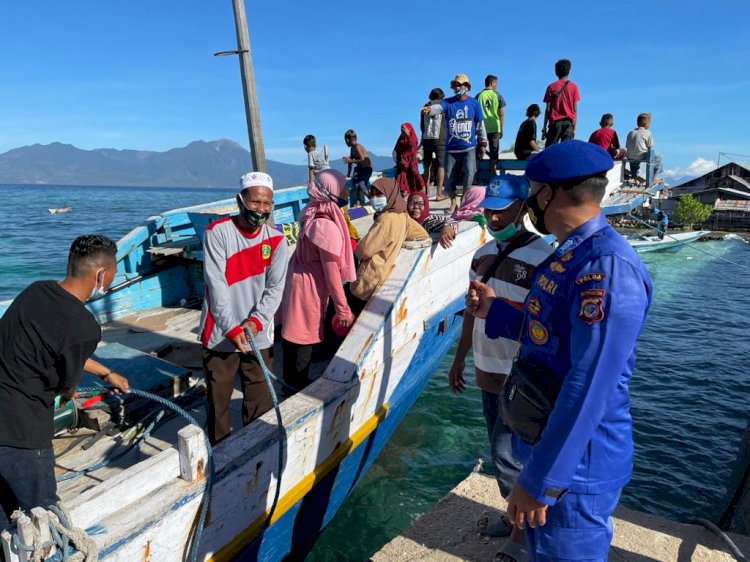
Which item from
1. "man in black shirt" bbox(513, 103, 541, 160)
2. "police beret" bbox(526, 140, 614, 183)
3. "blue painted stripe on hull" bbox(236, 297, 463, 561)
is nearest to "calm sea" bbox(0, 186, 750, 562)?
"blue painted stripe on hull" bbox(236, 297, 463, 561)

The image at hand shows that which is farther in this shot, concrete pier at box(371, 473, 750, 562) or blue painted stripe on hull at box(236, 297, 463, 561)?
blue painted stripe on hull at box(236, 297, 463, 561)

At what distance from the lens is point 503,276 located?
8.89 ft

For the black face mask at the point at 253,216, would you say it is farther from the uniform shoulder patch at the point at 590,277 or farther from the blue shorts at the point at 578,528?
the blue shorts at the point at 578,528

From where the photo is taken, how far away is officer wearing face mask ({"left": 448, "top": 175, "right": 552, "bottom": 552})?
2641 mm

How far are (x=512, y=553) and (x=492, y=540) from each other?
29 cm

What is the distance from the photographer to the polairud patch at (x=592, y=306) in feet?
4.78

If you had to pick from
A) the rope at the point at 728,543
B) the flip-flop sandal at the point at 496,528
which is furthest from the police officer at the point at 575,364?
the rope at the point at 728,543

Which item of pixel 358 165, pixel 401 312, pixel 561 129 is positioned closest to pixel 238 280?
pixel 401 312

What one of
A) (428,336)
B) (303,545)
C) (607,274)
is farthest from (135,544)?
(428,336)

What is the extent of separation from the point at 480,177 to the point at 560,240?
8.88 m

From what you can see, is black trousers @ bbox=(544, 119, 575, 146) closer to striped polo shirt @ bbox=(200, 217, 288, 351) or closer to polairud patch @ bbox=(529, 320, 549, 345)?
striped polo shirt @ bbox=(200, 217, 288, 351)

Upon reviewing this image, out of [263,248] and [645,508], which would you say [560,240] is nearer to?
[263,248]

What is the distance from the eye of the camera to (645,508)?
17.5ft

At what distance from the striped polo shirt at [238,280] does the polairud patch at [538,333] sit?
1.89m
